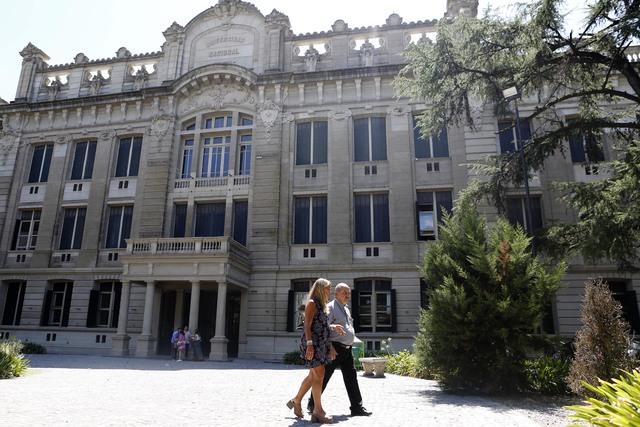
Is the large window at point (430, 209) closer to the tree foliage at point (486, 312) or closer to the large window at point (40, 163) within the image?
the tree foliage at point (486, 312)

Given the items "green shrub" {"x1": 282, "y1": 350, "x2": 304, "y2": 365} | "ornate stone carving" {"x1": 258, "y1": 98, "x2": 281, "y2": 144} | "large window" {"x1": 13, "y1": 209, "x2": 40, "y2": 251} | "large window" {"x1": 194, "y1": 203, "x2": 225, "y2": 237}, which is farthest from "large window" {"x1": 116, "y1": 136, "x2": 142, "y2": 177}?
"green shrub" {"x1": 282, "y1": 350, "x2": 304, "y2": 365}

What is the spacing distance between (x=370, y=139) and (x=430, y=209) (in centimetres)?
491

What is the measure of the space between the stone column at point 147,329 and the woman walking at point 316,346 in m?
16.7

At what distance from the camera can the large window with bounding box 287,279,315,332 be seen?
22625 millimetres

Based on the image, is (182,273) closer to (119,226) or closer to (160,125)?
(119,226)

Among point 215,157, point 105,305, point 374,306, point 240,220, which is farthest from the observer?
point 215,157

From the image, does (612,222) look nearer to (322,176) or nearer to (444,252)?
(444,252)

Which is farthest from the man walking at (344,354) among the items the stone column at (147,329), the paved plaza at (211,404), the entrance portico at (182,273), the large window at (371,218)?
the stone column at (147,329)

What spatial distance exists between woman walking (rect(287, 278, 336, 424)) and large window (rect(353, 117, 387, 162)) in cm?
1831

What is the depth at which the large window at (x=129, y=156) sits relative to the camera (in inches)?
1074

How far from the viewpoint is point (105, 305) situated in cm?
2556

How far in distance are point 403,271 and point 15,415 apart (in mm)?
17699

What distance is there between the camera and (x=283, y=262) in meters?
23.5

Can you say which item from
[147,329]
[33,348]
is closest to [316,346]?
[147,329]
